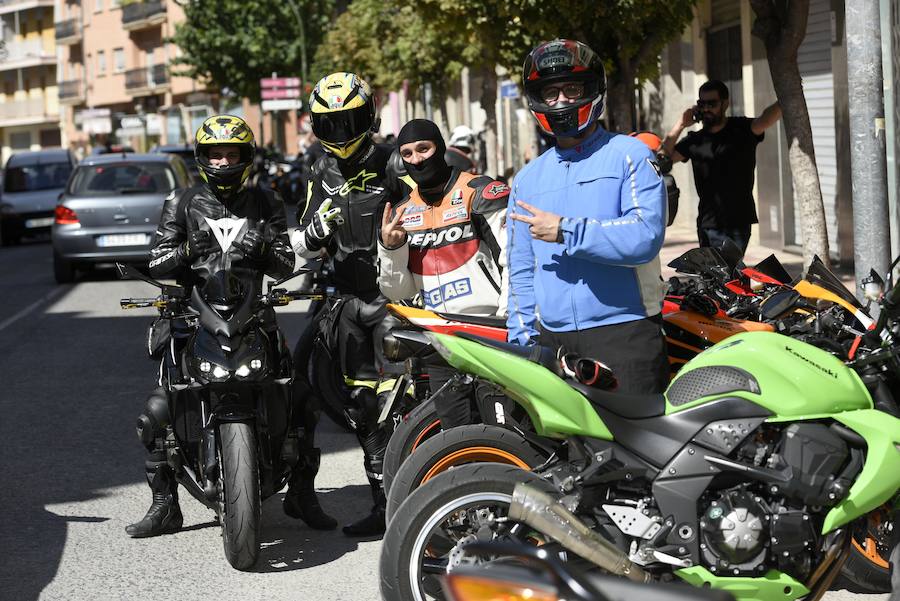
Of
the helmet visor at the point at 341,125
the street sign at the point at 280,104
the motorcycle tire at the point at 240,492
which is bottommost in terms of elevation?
the motorcycle tire at the point at 240,492

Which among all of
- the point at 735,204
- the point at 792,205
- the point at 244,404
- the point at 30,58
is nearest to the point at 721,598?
the point at 244,404

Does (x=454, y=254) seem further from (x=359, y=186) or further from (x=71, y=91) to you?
(x=71, y=91)

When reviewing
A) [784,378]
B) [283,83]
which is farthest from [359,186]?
[283,83]

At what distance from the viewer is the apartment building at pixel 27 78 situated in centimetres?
10244

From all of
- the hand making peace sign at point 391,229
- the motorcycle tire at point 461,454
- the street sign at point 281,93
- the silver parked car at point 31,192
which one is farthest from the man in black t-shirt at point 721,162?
the street sign at point 281,93

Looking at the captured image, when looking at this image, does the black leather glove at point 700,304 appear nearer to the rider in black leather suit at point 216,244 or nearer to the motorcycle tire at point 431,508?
the rider in black leather suit at point 216,244

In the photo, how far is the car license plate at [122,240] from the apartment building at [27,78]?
287ft

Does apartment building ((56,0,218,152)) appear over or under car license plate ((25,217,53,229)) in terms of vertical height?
over

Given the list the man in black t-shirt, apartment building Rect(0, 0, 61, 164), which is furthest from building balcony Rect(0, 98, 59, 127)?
the man in black t-shirt

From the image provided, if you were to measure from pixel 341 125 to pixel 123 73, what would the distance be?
8580 cm

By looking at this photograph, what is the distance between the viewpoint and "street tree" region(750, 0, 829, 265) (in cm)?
1069

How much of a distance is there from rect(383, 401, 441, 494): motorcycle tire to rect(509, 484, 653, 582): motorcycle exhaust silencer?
4.58 ft

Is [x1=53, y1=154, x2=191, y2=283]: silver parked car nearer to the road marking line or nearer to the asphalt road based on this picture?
the road marking line

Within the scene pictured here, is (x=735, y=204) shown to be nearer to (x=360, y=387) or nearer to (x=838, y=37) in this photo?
(x=360, y=387)
